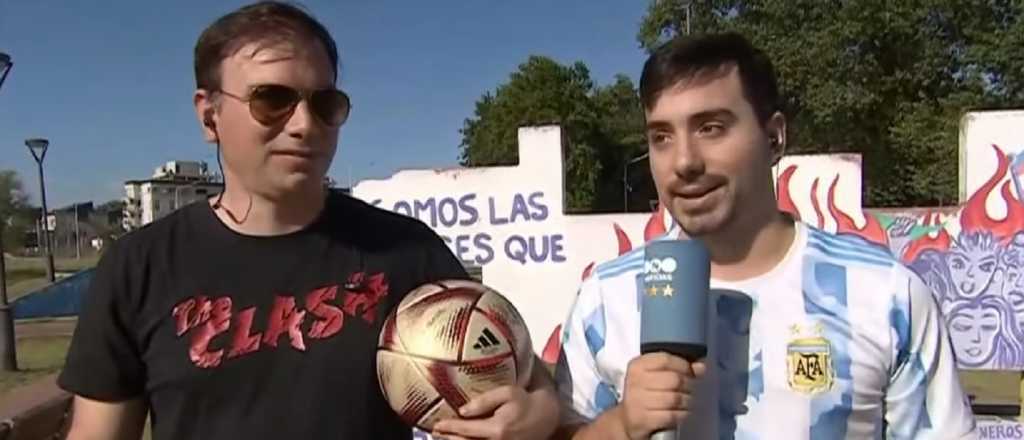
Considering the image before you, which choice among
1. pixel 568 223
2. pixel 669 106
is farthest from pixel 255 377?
pixel 568 223

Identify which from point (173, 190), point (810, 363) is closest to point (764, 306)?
point (810, 363)

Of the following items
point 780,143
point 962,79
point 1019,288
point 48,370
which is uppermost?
point 962,79

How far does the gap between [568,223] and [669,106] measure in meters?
6.90

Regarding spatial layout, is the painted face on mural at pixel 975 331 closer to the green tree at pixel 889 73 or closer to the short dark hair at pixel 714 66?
the short dark hair at pixel 714 66

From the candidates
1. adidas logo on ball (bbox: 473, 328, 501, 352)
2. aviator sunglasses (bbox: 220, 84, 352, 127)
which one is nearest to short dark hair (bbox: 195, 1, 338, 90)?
aviator sunglasses (bbox: 220, 84, 352, 127)

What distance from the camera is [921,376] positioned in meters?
2.21

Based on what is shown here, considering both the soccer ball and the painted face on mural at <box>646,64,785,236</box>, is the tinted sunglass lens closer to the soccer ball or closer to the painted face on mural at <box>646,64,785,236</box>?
the soccer ball

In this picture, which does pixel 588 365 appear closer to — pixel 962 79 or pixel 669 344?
pixel 669 344

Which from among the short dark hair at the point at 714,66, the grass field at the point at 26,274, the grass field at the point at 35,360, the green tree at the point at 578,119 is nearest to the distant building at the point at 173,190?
the short dark hair at the point at 714,66

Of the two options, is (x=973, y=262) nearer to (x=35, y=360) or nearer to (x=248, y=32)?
(x=248, y=32)

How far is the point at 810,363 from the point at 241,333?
140 cm

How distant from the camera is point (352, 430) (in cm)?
231

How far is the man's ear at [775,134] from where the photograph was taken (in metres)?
2.36

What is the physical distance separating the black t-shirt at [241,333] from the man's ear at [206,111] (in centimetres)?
26
